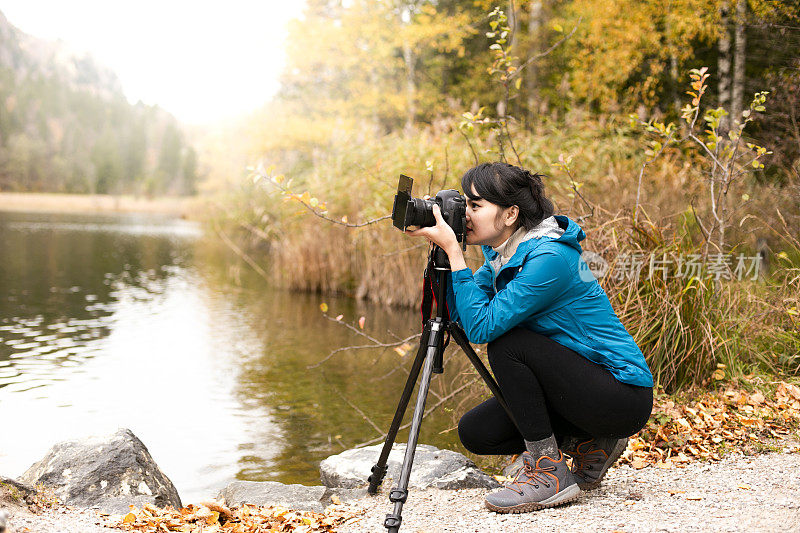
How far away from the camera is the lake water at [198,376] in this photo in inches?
156

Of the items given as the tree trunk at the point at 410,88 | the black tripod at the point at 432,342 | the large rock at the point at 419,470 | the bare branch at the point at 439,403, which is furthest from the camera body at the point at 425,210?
the tree trunk at the point at 410,88

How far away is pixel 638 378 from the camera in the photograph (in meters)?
2.07

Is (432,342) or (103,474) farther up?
(432,342)

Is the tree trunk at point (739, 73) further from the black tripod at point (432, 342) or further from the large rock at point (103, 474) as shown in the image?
the large rock at point (103, 474)

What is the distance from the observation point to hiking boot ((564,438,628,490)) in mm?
2279

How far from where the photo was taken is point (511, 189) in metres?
2.13

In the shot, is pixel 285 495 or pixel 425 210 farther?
pixel 285 495

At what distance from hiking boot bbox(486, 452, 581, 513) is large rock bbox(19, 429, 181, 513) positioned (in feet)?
4.70

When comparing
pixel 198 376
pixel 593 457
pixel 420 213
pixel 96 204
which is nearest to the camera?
pixel 420 213

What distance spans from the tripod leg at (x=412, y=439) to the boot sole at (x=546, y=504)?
0.34m

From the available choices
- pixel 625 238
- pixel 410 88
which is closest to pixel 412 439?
pixel 625 238

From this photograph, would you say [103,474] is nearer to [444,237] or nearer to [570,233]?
[444,237]

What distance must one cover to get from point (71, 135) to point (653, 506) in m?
85.7

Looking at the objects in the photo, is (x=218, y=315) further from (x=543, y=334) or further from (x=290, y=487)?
(x=543, y=334)
